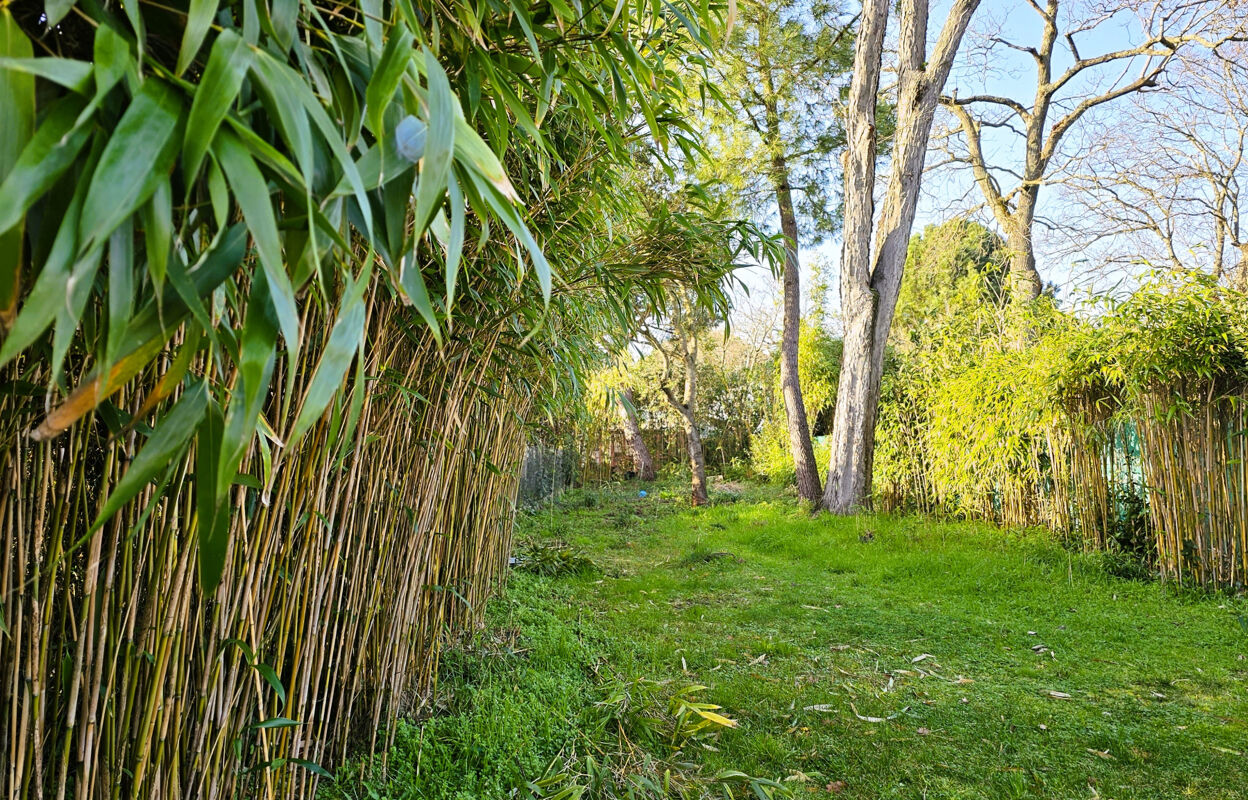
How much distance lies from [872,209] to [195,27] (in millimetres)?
6252

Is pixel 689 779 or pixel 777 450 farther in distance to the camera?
pixel 777 450

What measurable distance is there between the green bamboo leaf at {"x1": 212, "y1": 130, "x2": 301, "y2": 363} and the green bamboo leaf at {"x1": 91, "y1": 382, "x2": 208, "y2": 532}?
0.11 m

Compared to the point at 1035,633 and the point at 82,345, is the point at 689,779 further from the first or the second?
the point at 1035,633

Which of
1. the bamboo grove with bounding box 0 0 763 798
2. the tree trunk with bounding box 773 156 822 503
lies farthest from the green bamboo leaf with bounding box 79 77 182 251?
the tree trunk with bounding box 773 156 822 503

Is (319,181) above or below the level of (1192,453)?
above

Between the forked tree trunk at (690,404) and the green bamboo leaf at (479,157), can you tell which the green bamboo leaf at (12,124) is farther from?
the forked tree trunk at (690,404)

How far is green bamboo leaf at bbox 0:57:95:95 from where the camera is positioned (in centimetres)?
36

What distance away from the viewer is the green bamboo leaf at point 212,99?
15.0 inches

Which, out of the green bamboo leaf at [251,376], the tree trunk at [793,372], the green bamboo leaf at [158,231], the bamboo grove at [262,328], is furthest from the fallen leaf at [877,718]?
the tree trunk at [793,372]

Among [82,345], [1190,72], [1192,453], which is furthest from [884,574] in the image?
[1190,72]

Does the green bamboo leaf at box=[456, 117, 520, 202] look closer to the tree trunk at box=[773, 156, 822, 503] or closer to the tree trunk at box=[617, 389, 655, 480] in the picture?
the tree trunk at box=[773, 156, 822, 503]

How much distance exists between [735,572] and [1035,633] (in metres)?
1.77

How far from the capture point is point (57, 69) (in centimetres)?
38

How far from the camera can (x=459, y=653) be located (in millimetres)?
2244
